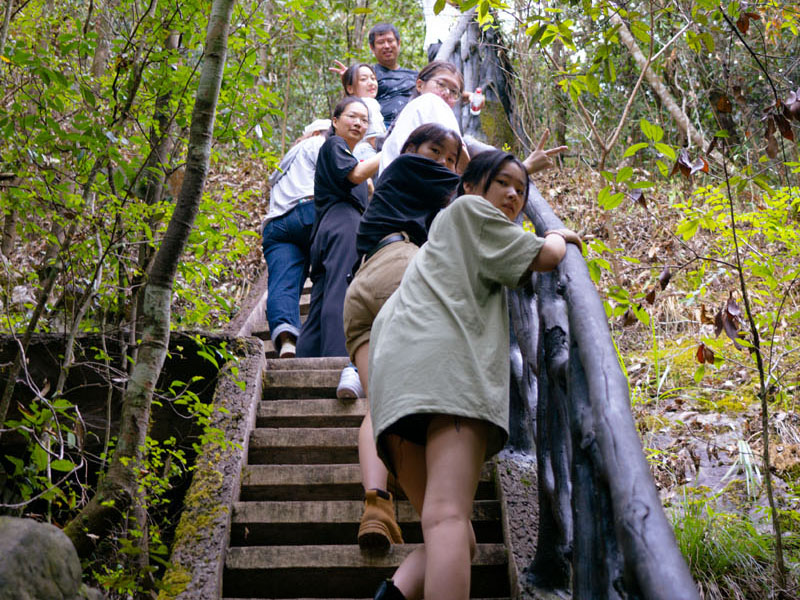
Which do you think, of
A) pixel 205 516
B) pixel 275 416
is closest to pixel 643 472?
pixel 205 516

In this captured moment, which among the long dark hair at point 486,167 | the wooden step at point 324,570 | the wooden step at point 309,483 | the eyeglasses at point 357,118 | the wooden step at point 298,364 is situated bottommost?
the wooden step at point 324,570

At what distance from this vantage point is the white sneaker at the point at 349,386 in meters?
4.16

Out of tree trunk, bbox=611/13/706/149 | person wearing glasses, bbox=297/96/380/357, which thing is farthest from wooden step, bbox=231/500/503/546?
tree trunk, bbox=611/13/706/149

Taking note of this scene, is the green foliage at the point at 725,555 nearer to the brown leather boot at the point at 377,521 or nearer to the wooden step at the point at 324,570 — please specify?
the wooden step at the point at 324,570

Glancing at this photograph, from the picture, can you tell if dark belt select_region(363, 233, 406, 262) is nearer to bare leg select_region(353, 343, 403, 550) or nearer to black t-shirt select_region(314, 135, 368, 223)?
bare leg select_region(353, 343, 403, 550)

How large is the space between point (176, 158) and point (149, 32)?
2.92ft

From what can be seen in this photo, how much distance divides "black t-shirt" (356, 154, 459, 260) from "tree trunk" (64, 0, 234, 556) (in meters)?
0.70

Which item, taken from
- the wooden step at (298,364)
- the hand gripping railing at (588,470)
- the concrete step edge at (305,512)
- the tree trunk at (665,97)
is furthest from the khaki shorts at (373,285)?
the tree trunk at (665,97)

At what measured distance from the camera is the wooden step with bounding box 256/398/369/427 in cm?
423

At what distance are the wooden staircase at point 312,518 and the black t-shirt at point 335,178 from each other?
1.24 meters

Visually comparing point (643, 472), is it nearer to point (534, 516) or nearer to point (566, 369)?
point (566, 369)

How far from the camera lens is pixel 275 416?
4273 millimetres

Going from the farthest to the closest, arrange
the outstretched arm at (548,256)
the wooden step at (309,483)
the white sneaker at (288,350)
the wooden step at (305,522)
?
the white sneaker at (288,350) < the wooden step at (309,483) < the wooden step at (305,522) < the outstretched arm at (548,256)

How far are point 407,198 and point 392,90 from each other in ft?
13.4
